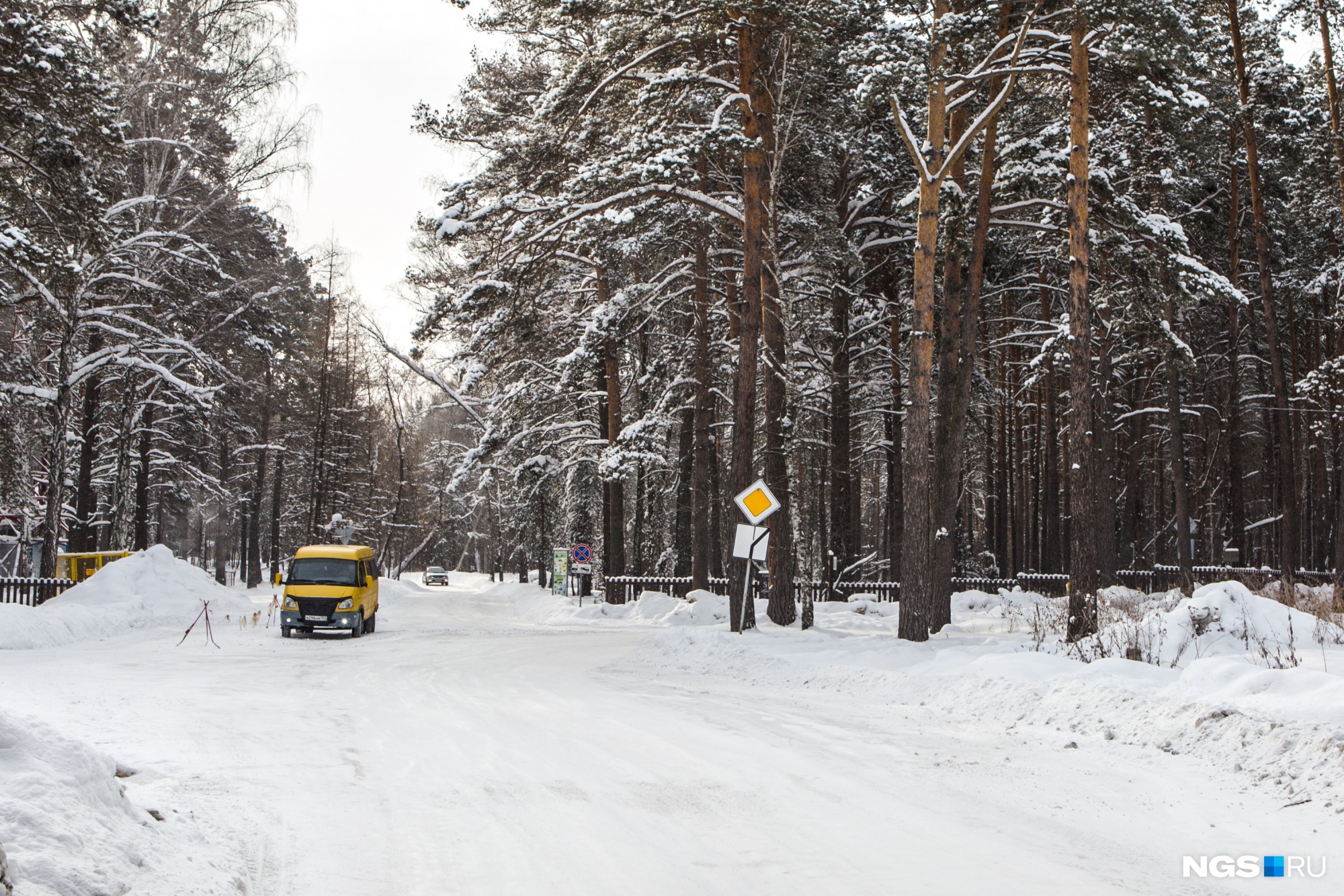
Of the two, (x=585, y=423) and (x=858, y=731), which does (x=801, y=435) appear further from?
(x=858, y=731)

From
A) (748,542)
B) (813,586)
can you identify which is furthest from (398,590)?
(748,542)

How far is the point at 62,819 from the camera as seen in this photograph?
458 centimetres

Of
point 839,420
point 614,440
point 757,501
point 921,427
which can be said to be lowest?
point 757,501

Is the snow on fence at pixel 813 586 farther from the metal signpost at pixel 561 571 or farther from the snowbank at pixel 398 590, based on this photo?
the snowbank at pixel 398 590

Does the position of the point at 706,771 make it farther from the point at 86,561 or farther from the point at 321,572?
the point at 86,561

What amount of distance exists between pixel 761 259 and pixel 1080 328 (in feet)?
19.9

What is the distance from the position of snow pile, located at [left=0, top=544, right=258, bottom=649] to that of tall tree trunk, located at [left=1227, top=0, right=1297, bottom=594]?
2613 cm

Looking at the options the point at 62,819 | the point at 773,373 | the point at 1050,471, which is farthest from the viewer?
the point at 1050,471

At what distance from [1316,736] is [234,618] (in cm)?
2553

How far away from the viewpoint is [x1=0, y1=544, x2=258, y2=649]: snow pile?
18.8 metres

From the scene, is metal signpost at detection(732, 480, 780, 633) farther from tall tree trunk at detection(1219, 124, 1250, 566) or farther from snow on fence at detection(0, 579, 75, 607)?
snow on fence at detection(0, 579, 75, 607)

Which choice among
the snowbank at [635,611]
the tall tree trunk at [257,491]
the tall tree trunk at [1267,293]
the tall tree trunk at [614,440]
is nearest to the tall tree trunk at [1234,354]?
the tall tree trunk at [1267,293]

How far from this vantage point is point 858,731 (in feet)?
32.5

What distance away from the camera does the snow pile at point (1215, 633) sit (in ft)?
39.2
